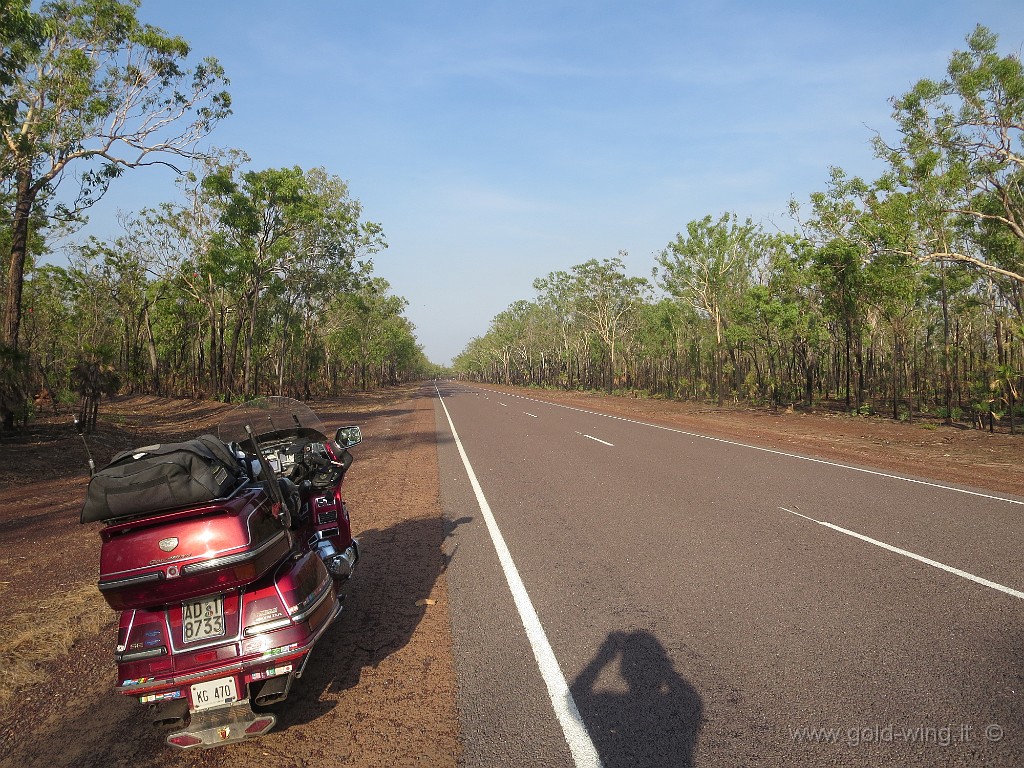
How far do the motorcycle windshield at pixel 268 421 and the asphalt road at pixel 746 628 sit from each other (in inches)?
77.3

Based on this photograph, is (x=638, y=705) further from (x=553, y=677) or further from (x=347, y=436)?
(x=347, y=436)

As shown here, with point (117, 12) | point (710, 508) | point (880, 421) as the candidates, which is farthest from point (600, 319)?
point (710, 508)

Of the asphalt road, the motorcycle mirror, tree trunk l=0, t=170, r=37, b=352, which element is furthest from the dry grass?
tree trunk l=0, t=170, r=37, b=352

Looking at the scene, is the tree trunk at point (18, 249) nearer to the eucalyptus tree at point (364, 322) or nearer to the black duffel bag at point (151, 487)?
the black duffel bag at point (151, 487)

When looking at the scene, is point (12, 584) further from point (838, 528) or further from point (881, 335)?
point (881, 335)

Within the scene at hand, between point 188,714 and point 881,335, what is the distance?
36.5m

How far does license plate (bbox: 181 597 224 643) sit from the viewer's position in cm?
313

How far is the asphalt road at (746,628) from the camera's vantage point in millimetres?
3002

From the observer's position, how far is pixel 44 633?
181 inches

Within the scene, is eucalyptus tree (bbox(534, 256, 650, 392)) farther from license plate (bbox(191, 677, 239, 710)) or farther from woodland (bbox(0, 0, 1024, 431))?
license plate (bbox(191, 677, 239, 710))

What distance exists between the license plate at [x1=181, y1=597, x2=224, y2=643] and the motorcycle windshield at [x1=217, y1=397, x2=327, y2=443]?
1547 millimetres

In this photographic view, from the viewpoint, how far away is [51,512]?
8.91 meters

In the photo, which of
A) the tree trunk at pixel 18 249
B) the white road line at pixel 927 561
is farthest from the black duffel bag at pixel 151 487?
the tree trunk at pixel 18 249

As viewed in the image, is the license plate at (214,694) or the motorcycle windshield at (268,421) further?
the motorcycle windshield at (268,421)
